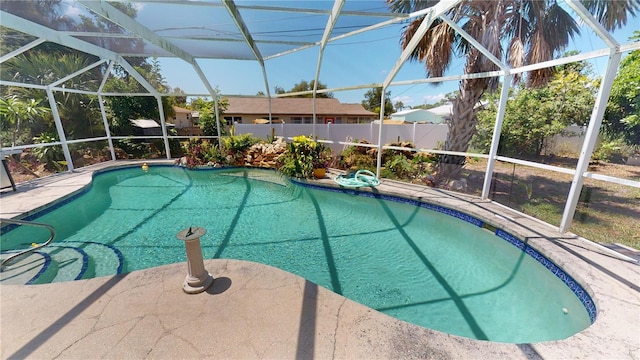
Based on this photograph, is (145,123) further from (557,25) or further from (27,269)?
(557,25)

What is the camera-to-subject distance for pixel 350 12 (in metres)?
5.39

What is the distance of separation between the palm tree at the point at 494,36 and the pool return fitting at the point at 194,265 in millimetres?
6150

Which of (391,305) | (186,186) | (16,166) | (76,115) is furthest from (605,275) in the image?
(76,115)

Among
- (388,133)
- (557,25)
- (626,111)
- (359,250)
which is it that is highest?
(557,25)

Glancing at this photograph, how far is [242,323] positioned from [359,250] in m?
2.43

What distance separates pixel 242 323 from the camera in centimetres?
211

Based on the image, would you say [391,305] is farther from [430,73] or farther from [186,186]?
[186,186]

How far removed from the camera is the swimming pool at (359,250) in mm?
2883

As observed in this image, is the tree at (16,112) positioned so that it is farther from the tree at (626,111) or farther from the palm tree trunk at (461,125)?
the tree at (626,111)

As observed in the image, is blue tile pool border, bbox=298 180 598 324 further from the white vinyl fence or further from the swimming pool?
the white vinyl fence

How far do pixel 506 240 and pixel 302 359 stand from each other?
13.5 ft

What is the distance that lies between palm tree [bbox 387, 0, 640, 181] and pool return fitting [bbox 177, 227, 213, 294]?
615 cm

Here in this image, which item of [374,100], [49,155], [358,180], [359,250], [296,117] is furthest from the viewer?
[374,100]

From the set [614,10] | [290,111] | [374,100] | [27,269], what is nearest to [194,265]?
[27,269]
